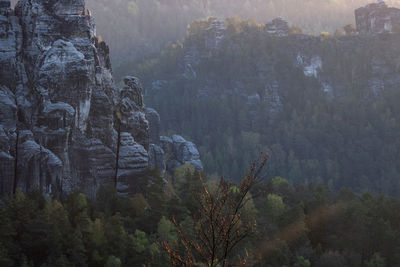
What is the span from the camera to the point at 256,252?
35.8 metres

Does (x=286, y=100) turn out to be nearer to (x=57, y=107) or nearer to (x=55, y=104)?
(x=55, y=104)

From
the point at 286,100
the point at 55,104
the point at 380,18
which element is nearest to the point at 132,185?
the point at 55,104

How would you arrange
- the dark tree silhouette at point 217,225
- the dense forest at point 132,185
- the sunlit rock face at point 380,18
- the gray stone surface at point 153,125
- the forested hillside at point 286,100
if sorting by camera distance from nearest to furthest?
the dark tree silhouette at point 217,225 < the dense forest at point 132,185 < the gray stone surface at point 153,125 < the forested hillside at point 286,100 < the sunlit rock face at point 380,18

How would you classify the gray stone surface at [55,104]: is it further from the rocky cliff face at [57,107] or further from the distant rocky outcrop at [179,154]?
the distant rocky outcrop at [179,154]

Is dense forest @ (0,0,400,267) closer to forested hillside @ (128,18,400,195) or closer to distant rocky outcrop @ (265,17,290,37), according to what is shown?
forested hillside @ (128,18,400,195)

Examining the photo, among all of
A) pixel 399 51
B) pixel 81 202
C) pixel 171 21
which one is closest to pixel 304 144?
pixel 399 51

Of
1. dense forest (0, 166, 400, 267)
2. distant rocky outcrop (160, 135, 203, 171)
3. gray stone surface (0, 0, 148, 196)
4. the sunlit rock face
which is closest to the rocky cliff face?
gray stone surface (0, 0, 148, 196)

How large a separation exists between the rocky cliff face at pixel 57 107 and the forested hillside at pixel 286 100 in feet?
146

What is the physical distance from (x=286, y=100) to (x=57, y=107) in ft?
264

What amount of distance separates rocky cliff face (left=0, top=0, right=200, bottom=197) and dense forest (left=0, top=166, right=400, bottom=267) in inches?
110

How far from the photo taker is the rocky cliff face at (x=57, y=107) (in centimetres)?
3956

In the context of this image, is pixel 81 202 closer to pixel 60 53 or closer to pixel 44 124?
pixel 44 124

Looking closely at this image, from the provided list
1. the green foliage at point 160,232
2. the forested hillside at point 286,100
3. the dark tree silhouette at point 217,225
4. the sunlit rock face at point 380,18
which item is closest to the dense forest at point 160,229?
the green foliage at point 160,232

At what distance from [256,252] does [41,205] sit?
56.4 feet
